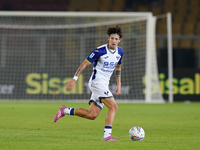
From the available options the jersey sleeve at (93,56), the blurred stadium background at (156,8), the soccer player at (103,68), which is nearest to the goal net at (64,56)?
the blurred stadium background at (156,8)

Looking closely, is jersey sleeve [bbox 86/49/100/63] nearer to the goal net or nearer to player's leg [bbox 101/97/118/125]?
player's leg [bbox 101/97/118/125]

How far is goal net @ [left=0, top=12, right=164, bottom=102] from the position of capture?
54.4 ft

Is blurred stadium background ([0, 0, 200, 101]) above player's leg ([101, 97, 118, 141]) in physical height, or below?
above

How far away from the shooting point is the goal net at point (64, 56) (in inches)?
653

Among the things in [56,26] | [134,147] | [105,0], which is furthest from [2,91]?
[134,147]

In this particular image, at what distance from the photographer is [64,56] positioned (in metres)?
17.8

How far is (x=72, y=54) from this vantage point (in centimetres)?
1783

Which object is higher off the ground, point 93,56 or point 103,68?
point 93,56

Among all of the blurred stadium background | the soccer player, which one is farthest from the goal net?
the soccer player

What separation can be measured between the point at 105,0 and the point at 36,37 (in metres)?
6.26

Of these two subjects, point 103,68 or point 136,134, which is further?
point 103,68

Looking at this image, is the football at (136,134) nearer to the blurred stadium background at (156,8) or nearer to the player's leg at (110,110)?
the player's leg at (110,110)

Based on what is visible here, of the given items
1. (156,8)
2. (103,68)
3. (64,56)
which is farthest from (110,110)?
(156,8)

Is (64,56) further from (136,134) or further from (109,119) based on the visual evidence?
(136,134)
